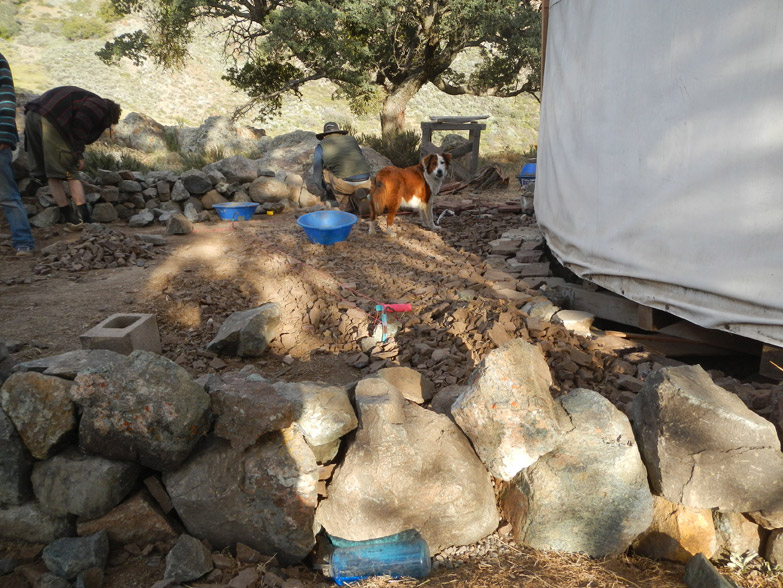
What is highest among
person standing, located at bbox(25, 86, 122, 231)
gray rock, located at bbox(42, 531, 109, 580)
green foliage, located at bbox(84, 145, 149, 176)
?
person standing, located at bbox(25, 86, 122, 231)

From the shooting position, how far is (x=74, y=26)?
38.9 m

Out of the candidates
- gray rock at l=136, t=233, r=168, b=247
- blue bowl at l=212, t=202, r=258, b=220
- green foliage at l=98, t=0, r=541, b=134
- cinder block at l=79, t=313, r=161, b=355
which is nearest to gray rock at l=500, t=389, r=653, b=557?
cinder block at l=79, t=313, r=161, b=355

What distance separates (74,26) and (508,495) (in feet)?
158

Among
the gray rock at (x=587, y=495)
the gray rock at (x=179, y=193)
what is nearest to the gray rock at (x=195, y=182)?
the gray rock at (x=179, y=193)

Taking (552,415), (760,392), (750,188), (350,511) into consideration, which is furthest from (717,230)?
(350,511)

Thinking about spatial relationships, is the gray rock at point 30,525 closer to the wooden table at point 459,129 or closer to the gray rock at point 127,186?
the gray rock at point 127,186

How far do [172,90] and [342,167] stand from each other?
32.1m

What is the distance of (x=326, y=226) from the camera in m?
5.87

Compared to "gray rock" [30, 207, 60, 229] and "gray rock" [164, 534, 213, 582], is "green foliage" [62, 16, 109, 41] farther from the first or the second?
"gray rock" [164, 534, 213, 582]

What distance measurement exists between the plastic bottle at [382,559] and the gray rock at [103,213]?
6.43 metres

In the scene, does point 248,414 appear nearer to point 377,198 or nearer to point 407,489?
point 407,489

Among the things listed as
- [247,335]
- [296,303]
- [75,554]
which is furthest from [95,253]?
[75,554]

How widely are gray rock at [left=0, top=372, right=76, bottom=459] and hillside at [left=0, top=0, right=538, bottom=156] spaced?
2559 centimetres

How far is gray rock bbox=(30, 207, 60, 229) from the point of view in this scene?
602cm
